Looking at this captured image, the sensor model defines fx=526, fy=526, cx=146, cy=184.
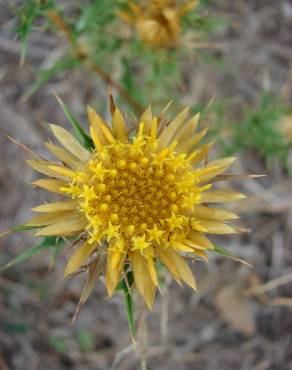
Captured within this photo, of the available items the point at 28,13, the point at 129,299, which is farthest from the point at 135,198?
the point at 28,13

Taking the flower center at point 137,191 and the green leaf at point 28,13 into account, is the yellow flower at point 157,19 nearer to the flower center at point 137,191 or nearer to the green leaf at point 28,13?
the green leaf at point 28,13

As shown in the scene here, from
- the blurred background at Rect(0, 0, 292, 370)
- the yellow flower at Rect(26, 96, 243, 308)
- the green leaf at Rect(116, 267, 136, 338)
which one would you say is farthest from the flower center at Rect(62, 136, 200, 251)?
the blurred background at Rect(0, 0, 292, 370)

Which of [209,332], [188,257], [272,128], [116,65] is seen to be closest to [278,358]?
[209,332]

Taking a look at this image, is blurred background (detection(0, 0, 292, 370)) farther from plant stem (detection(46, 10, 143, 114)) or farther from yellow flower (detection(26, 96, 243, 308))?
yellow flower (detection(26, 96, 243, 308))

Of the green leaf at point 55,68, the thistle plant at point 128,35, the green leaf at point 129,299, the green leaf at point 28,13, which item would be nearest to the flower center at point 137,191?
the green leaf at point 129,299

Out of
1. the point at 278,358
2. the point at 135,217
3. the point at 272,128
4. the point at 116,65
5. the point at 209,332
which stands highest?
the point at 116,65

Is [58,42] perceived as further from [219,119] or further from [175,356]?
[175,356]

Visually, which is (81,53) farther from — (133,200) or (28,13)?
(133,200)

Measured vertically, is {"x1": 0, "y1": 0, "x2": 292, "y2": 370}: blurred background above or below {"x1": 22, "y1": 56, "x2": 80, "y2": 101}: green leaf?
below
